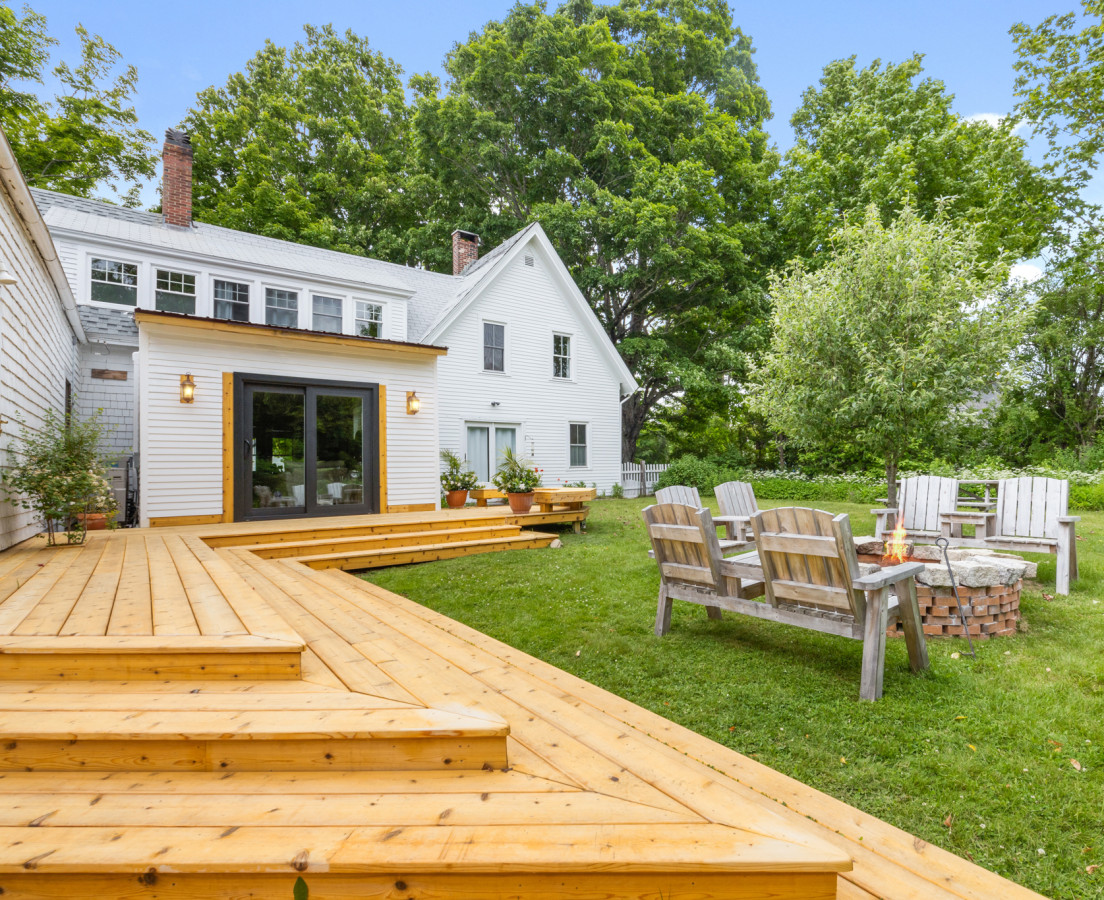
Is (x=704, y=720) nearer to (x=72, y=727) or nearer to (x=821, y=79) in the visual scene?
(x=72, y=727)

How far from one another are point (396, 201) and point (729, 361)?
14151 millimetres

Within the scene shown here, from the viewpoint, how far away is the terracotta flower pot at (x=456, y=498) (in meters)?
10.8

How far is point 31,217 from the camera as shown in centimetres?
523

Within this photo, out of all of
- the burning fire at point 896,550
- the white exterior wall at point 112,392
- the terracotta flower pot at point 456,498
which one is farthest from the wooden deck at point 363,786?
the white exterior wall at point 112,392

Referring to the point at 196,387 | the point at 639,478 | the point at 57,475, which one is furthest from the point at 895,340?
the point at 57,475

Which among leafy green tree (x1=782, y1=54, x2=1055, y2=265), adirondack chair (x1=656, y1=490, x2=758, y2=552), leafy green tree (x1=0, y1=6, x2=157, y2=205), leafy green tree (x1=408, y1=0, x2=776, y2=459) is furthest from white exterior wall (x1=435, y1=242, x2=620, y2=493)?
leafy green tree (x1=0, y1=6, x2=157, y2=205)

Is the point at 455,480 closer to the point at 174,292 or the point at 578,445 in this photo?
the point at 578,445

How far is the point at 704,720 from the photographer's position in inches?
115

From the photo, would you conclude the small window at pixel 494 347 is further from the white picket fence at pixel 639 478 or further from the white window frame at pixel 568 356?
the white picket fence at pixel 639 478

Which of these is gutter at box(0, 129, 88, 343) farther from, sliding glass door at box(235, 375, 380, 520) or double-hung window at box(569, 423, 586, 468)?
double-hung window at box(569, 423, 586, 468)

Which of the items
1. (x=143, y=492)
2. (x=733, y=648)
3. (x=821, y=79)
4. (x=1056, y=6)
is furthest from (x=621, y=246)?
(x=733, y=648)

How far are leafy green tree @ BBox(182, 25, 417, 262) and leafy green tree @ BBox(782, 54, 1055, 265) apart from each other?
45.1 ft

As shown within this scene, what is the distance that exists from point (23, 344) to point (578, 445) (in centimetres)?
1177

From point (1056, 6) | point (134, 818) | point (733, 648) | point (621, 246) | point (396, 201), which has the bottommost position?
point (733, 648)
